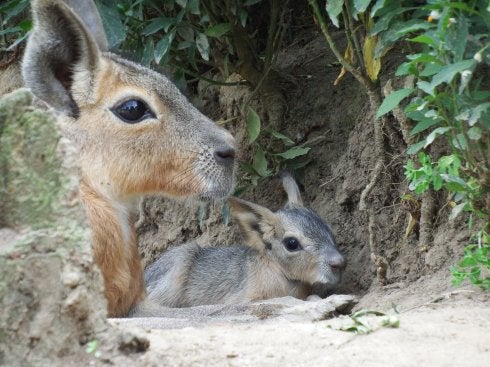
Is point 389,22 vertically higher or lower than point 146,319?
higher

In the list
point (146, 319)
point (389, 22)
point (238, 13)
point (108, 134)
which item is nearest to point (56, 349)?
point (146, 319)

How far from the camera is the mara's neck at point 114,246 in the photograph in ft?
18.7

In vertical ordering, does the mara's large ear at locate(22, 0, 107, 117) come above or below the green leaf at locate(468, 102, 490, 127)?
above

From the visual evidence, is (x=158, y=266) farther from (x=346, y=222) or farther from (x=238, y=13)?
(x=238, y=13)

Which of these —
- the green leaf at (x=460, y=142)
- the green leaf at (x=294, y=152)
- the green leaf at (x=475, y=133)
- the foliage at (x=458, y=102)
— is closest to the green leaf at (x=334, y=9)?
the foliage at (x=458, y=102)

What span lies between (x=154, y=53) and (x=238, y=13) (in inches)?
37.3

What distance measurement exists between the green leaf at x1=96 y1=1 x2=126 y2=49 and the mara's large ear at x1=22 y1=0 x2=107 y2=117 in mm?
1097

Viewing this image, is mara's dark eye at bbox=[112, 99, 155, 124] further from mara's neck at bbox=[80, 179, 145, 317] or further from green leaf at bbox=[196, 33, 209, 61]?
green leaf at bbox=[196, 33, 209, 61]

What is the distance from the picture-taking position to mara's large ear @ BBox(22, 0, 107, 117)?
567 centimetres

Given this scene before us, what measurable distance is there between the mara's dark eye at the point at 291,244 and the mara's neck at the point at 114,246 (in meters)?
2.52

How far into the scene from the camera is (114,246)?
5773mm

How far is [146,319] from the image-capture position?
18.7 feet

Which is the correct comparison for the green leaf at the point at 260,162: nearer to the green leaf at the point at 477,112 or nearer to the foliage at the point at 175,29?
the foliage at the point at 175,29

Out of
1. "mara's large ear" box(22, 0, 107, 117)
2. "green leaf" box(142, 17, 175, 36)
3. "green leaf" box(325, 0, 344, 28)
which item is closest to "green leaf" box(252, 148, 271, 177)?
"green leaf" box(142, 17, 175, 36)
